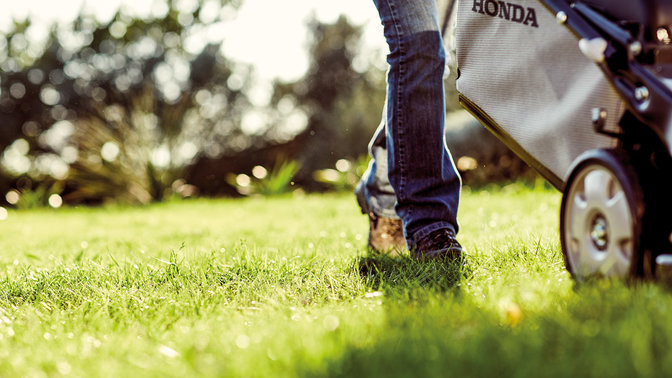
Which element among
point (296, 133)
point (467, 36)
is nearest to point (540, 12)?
point (467, 36)

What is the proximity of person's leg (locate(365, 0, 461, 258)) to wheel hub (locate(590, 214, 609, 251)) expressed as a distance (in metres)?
0.80

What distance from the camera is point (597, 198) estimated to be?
1.56 meters

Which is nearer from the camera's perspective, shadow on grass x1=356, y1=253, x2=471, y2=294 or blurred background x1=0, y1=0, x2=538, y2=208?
shadow on grass x1=356, y1=253, x2=471, y2=294

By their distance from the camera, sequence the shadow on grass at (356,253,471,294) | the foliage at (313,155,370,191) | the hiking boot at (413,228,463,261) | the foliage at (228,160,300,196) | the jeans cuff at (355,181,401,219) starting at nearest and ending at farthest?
the shadow on grass at (356,253,471,294) < the hiking boot at (413,228,463,261) < the jeans cuff at (355,181,401,219) < the foliage at (313,155,370,191) < the foliage at (228,160,300,196)

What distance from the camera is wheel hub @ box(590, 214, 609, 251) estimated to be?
157 centimetres

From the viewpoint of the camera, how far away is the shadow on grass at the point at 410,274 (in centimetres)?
194

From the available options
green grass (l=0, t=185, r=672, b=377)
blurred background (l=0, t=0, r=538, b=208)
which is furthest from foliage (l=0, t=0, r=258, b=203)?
green grass (l=0, t=185, r=672, b=377)

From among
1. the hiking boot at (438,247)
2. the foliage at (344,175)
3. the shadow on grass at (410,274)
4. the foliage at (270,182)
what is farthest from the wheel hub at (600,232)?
the foliage at (270,182)

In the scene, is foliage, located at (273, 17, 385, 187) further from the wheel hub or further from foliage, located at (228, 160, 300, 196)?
the wheel hub

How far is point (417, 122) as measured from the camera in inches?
95.1

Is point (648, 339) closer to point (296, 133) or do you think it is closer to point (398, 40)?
point (398, 40)

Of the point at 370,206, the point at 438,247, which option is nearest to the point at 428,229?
the point at 438,247

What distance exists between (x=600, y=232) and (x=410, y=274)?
661 mm

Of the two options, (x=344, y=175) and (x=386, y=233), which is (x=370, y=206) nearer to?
(x=386, y=233)
